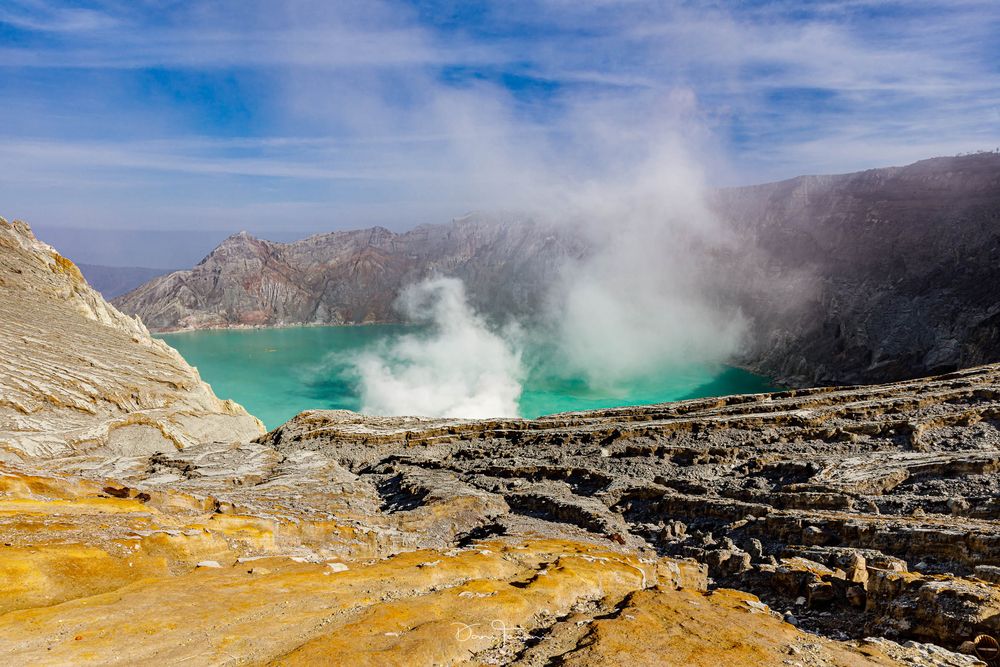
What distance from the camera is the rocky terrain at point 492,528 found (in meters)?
8.92

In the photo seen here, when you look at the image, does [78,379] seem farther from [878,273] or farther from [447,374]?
[878,273]

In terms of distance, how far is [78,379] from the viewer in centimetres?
3356

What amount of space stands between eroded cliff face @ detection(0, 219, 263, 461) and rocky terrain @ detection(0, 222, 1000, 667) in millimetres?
195

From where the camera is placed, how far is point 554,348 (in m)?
104

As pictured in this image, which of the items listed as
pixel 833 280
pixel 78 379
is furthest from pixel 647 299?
pixel 78 379

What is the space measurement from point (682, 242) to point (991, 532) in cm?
10485

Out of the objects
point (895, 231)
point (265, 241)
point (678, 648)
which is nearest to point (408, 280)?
point (265, 241)

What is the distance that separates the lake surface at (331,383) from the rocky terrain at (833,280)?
1265 centimetres

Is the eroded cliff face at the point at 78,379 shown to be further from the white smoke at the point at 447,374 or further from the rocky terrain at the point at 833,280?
the rocky terrain at the point at 833,280

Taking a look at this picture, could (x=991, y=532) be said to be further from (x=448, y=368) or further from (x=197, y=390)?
(x=448, y=368)

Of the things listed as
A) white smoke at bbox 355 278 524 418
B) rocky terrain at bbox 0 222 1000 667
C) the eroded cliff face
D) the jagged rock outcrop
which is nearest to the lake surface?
white smoke at bbox 355 278 524 418

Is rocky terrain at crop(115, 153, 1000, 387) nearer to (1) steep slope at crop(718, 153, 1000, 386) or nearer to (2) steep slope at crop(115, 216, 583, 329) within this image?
(1) steep slope at crop(718, 153, 1000, 386)

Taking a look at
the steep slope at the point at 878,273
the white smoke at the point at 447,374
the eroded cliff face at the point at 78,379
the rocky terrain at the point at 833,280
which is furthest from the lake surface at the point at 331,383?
the eroded cliff face at the point at 78,379

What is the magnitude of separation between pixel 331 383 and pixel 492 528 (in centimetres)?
7039
